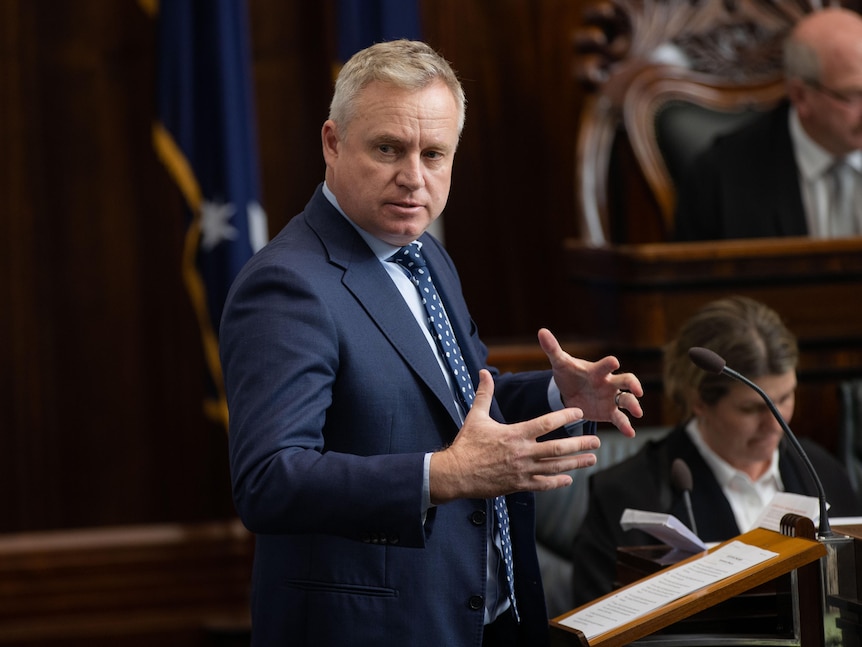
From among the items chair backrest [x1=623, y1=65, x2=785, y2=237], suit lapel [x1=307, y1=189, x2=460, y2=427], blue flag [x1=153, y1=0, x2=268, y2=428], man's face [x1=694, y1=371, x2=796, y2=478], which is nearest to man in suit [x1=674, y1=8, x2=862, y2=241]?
chair backrest [x1=623, y1=65, x2=785, y2=237]

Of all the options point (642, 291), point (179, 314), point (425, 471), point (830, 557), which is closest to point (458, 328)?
point (425, 471)

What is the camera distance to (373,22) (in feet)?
13.6

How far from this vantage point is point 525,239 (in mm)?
4910

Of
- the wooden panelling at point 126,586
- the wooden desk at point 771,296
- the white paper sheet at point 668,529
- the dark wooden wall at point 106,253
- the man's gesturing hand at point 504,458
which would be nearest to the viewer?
the man's gesturing hand at point 504,458

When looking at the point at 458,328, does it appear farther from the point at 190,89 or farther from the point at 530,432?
the point at 190,89

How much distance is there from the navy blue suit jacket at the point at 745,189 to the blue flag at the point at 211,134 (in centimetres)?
141

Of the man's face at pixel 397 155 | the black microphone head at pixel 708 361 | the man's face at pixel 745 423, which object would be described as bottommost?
the man's face at pixel 745 423

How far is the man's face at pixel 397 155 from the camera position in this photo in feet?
6.30

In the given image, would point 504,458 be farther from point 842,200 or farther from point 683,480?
point 842,200

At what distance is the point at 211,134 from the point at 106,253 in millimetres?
729

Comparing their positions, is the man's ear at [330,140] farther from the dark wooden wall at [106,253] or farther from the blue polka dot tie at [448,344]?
the dark wooden wall at [106,253]

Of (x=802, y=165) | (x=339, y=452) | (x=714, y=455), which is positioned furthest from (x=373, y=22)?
(x=339, y=452)

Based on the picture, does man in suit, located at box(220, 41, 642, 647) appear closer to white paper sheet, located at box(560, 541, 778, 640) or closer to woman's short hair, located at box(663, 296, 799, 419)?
white paper sheet, located at box(560, 541, 778, 640)

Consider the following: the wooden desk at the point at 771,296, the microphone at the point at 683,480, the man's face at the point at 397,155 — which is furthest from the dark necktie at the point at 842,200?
the man's face at the point at 397,155
